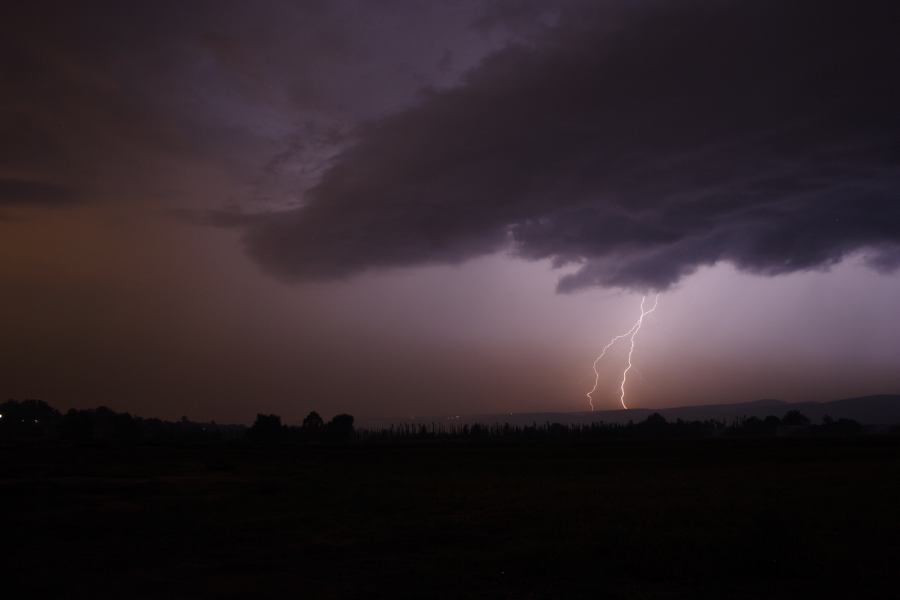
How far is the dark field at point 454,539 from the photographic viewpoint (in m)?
13.5

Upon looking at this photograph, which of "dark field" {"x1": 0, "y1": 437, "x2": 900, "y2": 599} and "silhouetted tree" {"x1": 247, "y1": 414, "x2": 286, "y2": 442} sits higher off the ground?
"silhouetted tree" {"x1": 247, "y1": 414, "x2": 286, "y2": 442}

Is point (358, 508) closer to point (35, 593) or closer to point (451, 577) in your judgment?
point (451, 577)

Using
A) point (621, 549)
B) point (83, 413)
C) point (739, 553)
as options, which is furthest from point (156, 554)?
point (83, 413)

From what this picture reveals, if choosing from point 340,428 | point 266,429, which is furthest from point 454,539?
point 340,428

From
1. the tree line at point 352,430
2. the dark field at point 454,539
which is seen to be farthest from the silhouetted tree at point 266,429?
the dark field at point 454,539

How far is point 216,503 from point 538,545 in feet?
48.4

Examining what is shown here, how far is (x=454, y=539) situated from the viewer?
18641 millimetres

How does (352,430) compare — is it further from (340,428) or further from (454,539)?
(454,539)

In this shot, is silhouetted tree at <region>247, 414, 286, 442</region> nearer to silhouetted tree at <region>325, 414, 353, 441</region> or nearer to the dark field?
silhouetted tree at <region>325, 414, 353, 441</region>

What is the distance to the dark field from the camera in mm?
13484

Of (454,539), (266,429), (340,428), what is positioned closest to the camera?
(454,539)

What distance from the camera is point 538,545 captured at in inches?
666

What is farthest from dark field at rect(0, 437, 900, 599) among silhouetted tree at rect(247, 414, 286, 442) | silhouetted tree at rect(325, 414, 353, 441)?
silhouetted tree at rect(325, 414, 353, 441)

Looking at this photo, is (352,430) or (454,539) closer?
(454,539)
